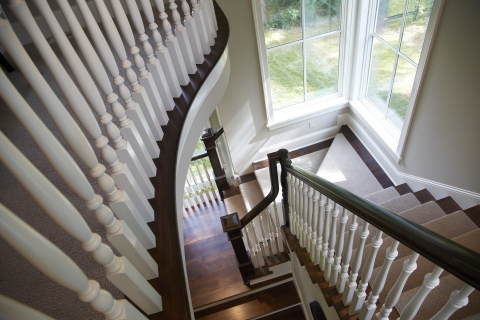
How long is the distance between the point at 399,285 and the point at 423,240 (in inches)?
10.8

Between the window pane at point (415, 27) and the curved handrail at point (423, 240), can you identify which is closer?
the curved handrail at point (423, 240)

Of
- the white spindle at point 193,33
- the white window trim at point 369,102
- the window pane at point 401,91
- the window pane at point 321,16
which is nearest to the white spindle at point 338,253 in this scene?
the white spindle at point 193,33

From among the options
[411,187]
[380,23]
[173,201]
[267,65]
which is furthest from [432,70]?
[173,201]

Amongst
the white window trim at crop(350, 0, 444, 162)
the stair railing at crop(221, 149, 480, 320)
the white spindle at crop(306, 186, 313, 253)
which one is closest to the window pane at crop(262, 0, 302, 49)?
the white window trim at crop(350, 0, 444, 162)

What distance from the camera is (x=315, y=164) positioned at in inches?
185

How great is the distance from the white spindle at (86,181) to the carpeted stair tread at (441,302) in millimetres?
1174

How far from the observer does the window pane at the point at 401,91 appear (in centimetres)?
335

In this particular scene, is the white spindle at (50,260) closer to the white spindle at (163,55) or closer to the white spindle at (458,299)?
the white spindle at (458,299)

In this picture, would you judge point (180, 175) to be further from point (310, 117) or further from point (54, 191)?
point (310, 117)

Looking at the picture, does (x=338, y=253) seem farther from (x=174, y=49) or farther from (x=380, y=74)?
(x=380, y=74)

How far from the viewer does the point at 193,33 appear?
1.94 m

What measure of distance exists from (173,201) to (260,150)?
339 centimetres

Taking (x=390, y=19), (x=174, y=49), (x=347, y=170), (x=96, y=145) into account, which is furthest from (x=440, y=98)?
(x=96, y=145)

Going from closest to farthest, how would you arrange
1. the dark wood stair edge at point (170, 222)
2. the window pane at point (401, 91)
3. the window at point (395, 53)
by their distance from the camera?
the dark wood stair edge at point (170, 222) → the window at point (395, 53) → the window pane at point (401, 91)
